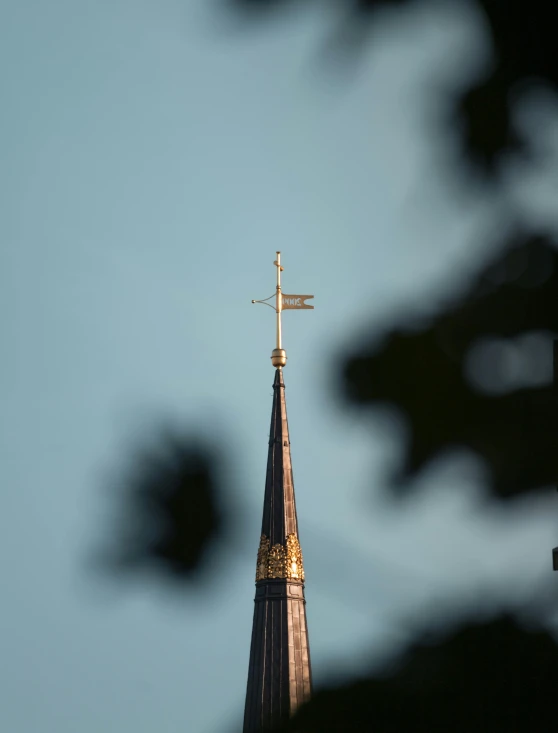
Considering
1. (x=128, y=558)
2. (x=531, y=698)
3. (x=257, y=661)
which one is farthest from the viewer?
(x=257, y=661)

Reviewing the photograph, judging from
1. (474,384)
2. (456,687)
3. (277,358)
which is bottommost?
(456,687)

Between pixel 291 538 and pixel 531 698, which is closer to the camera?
pixel 531 698

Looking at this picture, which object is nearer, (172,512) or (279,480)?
(172,512)

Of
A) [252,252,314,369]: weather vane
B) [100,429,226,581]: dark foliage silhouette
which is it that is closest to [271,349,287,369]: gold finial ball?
[252,252,314,369]: weather vane

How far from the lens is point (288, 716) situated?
2854mm

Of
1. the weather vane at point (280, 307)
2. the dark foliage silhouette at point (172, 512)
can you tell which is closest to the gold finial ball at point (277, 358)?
the weather vane at point (280, 307)

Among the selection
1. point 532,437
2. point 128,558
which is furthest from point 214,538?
point 532,437

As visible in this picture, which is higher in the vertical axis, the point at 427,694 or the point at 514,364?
the point at 514,364

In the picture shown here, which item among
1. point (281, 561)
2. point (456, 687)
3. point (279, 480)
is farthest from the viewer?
point (279, 480)

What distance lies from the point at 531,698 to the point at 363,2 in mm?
1314

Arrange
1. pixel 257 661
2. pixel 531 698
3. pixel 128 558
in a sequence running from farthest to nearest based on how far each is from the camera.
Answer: pixel 257 661
pixel 128 558
pixel 531 698

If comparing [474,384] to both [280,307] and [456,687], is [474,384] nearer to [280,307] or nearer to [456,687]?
[456,687]

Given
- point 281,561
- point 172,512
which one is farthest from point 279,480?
point 172,512

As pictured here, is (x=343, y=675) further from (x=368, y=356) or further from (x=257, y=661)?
(x=257, y=661)
